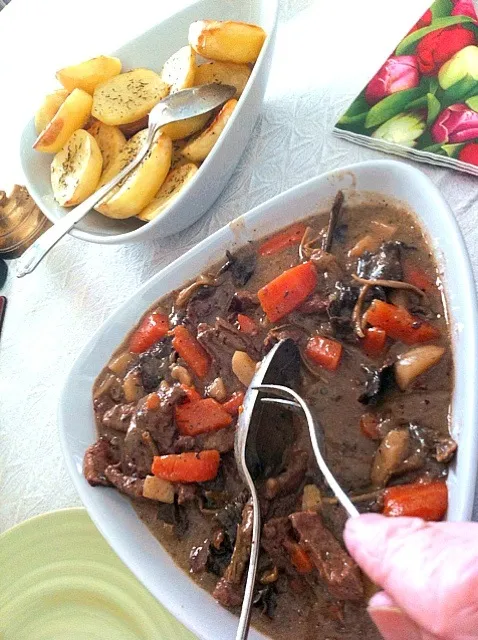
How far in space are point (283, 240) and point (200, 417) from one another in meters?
0.53

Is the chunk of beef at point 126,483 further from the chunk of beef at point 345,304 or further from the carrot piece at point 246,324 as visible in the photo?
the chunk of beef at point 345,304

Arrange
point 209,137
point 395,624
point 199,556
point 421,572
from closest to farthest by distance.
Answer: point 421,572 → point 395,624 → point 199,556 → point 209,137

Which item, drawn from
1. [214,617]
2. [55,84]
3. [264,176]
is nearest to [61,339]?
[264,176]

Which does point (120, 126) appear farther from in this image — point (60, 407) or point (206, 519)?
point (206, 519)

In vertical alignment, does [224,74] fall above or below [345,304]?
above

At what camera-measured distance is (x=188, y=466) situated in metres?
1.45

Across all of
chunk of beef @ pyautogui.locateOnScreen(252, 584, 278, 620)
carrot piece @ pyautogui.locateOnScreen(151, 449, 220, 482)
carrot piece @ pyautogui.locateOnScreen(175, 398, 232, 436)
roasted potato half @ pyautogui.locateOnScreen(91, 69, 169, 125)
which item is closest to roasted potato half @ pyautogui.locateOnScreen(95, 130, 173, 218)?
roasted potato half @ pyautogui.locateOnScreen(91, 69, 169, 125)

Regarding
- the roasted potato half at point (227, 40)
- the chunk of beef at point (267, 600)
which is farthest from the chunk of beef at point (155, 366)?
the roasted potato half at point (227, 40)

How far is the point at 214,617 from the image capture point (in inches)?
50.9

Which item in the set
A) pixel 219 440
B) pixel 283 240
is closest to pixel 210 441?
pixel 219 440

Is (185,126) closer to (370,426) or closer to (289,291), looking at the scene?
(289,291)

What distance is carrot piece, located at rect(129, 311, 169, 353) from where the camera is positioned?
1.72 m

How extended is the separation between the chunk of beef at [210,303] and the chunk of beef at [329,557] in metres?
0.60

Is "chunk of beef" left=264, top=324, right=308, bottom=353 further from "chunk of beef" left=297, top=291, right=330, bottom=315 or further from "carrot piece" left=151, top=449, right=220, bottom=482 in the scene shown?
"carrot piece" left=151, top=449, right=220, bottom=482
